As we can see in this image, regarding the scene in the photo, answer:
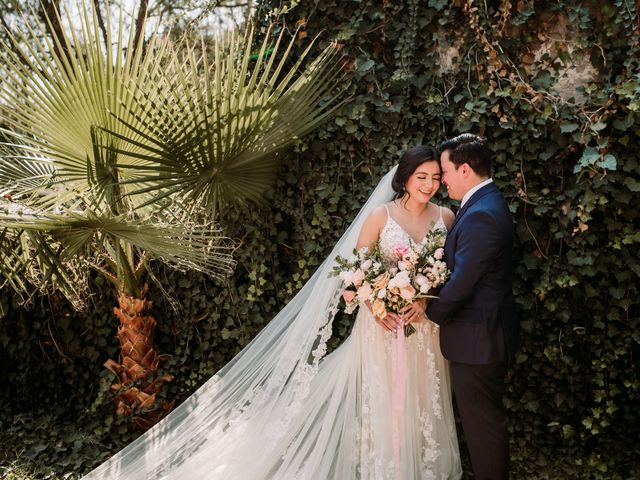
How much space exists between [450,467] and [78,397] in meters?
3.50

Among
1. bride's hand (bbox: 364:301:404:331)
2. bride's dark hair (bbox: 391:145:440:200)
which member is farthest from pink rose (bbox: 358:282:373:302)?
bride's dark hair (bbox: 391:145:440:200)

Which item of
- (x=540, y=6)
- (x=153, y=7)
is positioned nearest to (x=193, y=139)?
(x=540, y=6)

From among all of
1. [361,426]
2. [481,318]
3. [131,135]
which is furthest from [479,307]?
[131,135]

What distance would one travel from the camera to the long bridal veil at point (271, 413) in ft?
11.0

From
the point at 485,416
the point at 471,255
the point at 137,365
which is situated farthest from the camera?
the point at 137,365

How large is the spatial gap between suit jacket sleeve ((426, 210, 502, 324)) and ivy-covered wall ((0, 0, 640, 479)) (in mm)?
810

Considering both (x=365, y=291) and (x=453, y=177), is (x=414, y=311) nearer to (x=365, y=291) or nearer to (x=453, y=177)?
(x=365, y=291)

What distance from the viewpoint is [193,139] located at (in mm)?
3234

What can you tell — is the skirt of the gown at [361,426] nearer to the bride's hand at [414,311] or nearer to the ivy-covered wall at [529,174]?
the bride's hand at [414,311]

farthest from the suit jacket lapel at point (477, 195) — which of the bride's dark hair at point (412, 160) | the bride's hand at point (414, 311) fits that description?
the bride's hand at point (414, 311)

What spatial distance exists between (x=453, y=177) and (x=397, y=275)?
2.02ft

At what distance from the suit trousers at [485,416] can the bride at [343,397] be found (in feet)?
0.93

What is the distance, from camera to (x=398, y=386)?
3.25 m

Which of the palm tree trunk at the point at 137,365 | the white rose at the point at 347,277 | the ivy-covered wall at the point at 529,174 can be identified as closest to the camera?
the white rose at the point at 347,277
